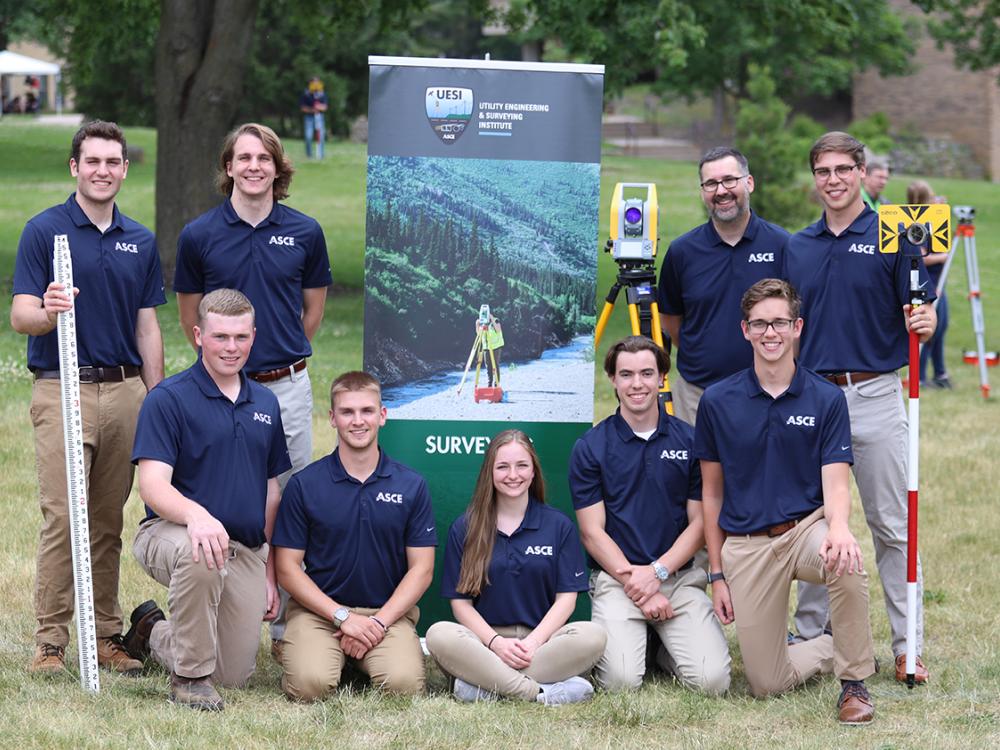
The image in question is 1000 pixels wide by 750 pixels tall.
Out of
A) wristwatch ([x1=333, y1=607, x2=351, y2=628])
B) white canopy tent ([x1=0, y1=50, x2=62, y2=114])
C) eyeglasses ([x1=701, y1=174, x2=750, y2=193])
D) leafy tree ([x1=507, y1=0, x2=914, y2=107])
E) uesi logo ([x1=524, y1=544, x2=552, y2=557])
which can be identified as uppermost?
white canopy tent ([x1=0, y1=50, x2=62, y2=114])

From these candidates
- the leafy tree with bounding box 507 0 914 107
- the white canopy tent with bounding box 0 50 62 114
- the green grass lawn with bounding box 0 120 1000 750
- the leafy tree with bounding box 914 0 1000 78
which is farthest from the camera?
the white canopy tent with bounding box 0 50 62 114

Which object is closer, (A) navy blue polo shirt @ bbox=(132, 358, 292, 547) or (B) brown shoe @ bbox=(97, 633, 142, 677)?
(A) navy blue polo shirt @ bbox=(132, 358, 292, 547)

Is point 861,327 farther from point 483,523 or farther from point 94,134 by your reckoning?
point 94,134

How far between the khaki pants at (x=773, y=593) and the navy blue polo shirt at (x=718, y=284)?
0.86 metres

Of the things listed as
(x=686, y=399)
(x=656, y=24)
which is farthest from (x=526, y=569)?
(x=656, y=24)

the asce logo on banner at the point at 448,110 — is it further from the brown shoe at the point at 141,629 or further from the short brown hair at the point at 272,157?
the brown shoe at the point at 141,629

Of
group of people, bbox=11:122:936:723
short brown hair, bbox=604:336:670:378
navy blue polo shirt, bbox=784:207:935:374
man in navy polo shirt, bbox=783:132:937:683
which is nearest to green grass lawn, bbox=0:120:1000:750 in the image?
group of people, bbox=11:122:936:723

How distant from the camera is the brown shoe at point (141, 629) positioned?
6.09m

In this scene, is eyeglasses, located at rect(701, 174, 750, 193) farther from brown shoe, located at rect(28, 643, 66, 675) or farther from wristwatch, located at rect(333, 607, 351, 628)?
brown shoe, located at rect(28, 643, 66, 675)

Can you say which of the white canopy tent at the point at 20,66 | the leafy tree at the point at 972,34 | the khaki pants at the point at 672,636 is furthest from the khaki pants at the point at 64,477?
the white canopy tent at the point at 20,66

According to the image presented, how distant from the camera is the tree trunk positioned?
1546cm

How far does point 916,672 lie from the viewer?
19.5ft

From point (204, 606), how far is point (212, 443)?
0.59 meters

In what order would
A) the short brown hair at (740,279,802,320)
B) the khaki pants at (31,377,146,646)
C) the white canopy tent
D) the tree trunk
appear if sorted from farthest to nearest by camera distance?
the white canopy tent
the tree trunk
the khaki pants at (31,377,146,646)
the short brown hair at (740,279,802,320)
